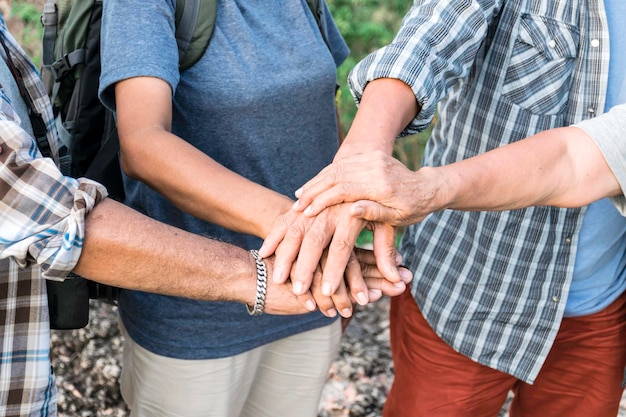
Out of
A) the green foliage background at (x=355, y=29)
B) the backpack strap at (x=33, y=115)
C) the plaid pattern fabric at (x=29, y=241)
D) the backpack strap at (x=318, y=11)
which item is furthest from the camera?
the green foliage background at (x=355, y=29)

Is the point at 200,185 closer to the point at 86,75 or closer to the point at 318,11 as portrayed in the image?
the point at 86,75

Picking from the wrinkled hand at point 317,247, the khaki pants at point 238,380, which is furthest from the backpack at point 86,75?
the wrinkled hand at point 317,247

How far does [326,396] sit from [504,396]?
1502mm

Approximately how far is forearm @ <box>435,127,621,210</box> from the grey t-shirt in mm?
577

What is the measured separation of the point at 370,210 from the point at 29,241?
77 centimetres

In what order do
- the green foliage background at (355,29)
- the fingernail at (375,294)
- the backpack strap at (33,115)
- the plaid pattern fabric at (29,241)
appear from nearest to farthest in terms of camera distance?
the plaid pattern fabric at (29,241), the backpack strap at (33,115), the fingernail at (375,294), the green foliage background at (355,29)

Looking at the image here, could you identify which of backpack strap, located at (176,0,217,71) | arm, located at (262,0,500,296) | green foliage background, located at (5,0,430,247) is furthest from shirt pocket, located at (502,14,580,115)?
green foliage background, located at (5,0,430,247)

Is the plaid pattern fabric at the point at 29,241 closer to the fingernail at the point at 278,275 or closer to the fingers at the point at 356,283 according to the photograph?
the fingernail at the point at 278,275

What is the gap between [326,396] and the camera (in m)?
3.68

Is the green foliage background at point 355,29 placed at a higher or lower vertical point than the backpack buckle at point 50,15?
lower

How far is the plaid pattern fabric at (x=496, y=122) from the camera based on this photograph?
6.01ft

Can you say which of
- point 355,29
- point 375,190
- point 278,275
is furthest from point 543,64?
point 355,29

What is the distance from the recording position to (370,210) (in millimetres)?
1659

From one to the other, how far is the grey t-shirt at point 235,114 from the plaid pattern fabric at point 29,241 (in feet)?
1.14
